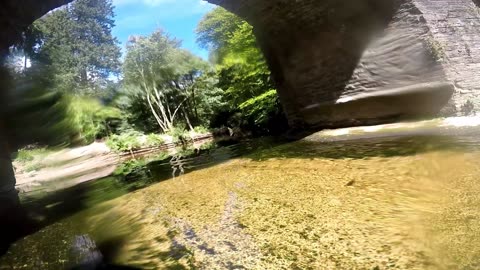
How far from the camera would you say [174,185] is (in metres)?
5.28

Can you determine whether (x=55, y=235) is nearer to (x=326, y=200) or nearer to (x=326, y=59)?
(x=326, y=200)

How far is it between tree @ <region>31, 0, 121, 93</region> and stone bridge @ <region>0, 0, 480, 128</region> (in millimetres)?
29883

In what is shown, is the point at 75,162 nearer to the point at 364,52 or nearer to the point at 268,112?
the point at 268,112

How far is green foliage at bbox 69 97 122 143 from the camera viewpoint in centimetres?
2354

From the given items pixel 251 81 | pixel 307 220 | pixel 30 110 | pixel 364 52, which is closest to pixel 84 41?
pixel 251 81

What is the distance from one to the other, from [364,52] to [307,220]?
5.87 m

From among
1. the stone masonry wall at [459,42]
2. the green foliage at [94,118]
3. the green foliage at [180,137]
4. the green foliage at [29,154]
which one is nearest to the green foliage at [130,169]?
the green foliage at [29,154]

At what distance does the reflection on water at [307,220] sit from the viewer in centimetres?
188

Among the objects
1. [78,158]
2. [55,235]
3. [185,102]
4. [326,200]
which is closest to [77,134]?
Result: [78,158]

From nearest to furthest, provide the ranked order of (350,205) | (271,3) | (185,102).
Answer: (350,205), (271,3), (185,102)

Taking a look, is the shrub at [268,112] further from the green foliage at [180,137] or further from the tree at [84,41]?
the tree at [84,41]

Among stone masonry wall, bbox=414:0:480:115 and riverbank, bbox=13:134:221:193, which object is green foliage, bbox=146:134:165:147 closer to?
riverbank, bbox=13:134:221:193

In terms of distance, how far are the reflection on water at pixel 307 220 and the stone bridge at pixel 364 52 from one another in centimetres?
200

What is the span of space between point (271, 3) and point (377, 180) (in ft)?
19.3
